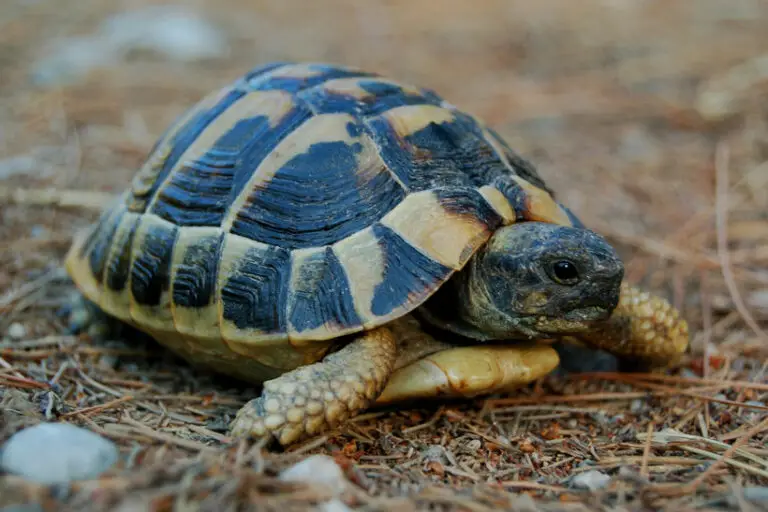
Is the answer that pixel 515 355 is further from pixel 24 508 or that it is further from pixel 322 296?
pixel 24 508

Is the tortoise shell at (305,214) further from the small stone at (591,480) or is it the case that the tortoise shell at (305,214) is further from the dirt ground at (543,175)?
the small stone at (591,480)

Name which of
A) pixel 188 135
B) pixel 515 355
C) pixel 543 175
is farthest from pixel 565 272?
pixel 543 175

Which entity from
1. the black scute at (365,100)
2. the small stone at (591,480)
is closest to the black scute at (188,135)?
the black scute at (365,100)

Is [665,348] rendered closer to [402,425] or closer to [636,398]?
[636,398]

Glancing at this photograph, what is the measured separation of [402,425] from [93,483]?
1058 mm

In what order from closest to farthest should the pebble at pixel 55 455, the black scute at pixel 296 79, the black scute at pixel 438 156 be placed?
1. the pebble at pixel 55 455
2. the black scute at pixel 438 156
3. the black scute at pixel 296 79

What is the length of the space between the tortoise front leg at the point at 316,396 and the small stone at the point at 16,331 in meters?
1.24

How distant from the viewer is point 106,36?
6875mm

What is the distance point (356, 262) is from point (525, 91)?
4.21 m

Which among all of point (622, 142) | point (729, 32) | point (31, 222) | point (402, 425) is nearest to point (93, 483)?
point (402, 425)

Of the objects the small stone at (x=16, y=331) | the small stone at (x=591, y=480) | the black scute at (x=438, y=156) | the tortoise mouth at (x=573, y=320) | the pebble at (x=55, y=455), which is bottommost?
the small stone at (x=16, y=331)

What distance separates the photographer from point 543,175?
4.72m

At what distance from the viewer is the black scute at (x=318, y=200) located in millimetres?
2367

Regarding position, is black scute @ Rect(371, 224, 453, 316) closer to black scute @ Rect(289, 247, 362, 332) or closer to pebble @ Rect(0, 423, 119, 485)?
black scute @ Rect(289, 247, 362, 332)
